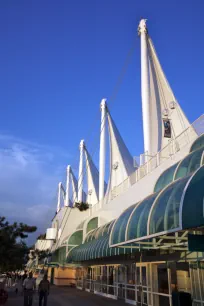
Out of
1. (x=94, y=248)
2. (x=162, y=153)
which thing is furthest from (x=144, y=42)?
(x=94, y=248)

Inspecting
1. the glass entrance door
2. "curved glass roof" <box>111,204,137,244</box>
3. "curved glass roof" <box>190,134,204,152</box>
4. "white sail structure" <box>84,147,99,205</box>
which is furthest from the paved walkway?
"white sail structure" <box>84,147,99,205</box>

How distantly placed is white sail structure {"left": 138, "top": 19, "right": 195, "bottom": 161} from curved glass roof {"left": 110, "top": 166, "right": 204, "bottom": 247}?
15299 millimetres

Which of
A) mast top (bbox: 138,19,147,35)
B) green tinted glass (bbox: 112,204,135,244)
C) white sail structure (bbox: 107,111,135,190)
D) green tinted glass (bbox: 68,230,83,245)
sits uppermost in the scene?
mast top (bbox: 138,19,147,35)

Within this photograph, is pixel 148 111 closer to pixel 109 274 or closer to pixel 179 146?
pixel 179 146

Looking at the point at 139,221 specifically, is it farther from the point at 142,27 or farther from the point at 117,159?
the point at 117,159

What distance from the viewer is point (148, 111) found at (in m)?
24.9

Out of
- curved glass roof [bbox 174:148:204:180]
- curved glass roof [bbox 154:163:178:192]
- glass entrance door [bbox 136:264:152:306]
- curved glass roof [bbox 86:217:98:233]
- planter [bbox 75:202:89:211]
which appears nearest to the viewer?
curved glass roof [bbox 174:148:204:180]

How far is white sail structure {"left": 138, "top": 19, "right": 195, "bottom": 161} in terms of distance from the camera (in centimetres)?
2598

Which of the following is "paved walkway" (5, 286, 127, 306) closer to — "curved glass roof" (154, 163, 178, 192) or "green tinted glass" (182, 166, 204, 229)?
"curved glass roof" (154, 163, 178, 192)

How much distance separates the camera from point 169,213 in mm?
7676

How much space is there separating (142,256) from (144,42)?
19.3 m

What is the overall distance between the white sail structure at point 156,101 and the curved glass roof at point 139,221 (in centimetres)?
1514

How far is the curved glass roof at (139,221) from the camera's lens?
9216 millimetres

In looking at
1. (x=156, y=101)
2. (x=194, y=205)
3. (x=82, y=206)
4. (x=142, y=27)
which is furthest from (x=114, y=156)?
(x=194, y=205)
